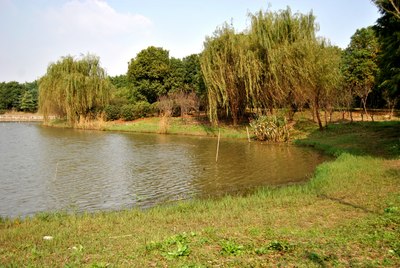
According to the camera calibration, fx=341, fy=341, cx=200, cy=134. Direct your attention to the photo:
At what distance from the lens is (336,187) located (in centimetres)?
994

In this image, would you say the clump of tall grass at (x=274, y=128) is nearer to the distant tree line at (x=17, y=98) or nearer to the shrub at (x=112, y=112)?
the shrub at (x=112, y=112)

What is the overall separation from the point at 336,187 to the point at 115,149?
1699 cm

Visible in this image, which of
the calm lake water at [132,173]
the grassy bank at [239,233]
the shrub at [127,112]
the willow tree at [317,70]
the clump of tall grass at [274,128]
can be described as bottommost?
the calm lake water at [132,173]

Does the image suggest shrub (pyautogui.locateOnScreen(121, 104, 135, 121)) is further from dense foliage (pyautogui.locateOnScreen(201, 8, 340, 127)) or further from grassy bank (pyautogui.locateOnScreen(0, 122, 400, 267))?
grassy bank (pyautogui.locateOnScreen(0, 122, 400, 267))

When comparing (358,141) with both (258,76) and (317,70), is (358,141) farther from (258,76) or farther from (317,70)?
(258,76)

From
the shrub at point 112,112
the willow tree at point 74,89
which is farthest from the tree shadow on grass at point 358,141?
the willow tree at point 74,89

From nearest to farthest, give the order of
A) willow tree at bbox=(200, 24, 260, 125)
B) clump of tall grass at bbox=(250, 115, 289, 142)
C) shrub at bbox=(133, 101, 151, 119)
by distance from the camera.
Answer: clump of tall grass at bbox=(250, 115, 289, 142), willow tree at bbox=(200, 24, 260, 125), shrub at bbox=(133, 101, 151, 119)

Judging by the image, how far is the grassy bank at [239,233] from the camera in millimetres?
5066

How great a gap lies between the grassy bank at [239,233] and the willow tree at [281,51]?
670 inches

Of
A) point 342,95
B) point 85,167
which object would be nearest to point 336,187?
point 85,167

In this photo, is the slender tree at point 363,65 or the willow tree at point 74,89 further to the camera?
the willow tree at point 74,89

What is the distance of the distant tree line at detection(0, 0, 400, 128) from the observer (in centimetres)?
2494

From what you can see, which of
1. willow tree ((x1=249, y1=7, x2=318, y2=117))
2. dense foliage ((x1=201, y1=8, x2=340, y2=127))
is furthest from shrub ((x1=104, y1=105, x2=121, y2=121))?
willow tree ((x1=249, y1=7, x2=318, y2=117))

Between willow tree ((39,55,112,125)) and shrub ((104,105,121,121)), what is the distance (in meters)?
0.78
